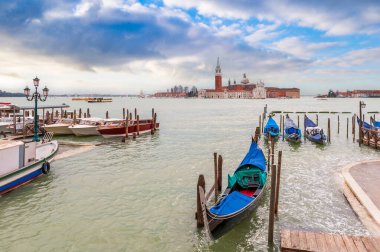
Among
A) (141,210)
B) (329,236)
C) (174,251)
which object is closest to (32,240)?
(141,210)

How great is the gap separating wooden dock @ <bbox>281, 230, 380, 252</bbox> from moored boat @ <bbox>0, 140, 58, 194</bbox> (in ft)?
31.8

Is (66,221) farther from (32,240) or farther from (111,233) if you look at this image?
(111,233)

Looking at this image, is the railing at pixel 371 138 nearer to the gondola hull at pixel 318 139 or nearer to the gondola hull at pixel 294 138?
the gondola hull at pixel 318 139

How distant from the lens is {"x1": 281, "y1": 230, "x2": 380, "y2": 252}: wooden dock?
5.50 metres

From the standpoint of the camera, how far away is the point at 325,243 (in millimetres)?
5688

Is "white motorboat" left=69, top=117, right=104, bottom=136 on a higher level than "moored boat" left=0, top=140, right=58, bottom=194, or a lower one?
higher

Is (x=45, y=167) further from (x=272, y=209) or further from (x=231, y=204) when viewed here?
(x=272, y=209)

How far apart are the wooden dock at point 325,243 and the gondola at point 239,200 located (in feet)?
4.78

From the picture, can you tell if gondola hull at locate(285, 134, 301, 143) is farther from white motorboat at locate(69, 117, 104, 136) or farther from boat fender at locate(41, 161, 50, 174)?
boat fender at locate(41, 161, 50, 174)


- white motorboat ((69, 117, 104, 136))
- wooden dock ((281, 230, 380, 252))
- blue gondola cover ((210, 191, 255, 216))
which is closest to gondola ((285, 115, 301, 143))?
blue gondola cover ((210, 191, 255, 216))

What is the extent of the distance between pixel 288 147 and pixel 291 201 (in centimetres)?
1118

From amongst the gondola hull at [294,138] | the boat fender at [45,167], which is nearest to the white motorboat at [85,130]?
the boat fender at [45,167]

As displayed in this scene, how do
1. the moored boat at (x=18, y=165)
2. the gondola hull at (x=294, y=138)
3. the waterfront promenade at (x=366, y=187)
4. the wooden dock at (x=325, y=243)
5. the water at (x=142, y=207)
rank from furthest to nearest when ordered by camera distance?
1. the gondola hull at (x=294, y=138)
2. the moored boat at (x=18, y=165)
3. the waterfront promenade at (x=366, y=187)
4. the water at (x=142, y=207)
5. the wooden dock at (x=325, y=243)

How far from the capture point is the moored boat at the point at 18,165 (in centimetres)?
1037
